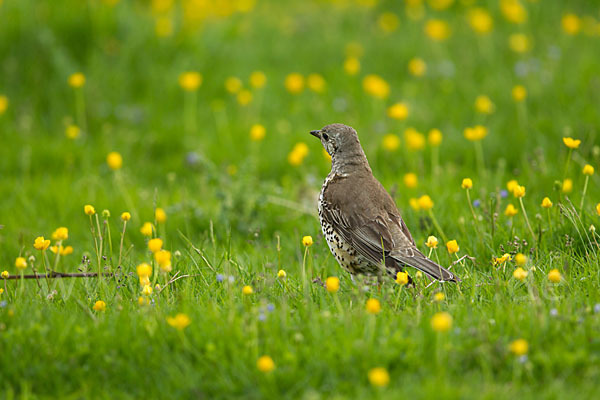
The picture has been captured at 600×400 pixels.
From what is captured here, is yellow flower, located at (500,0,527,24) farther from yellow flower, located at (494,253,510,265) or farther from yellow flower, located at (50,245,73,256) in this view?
yellow flower, located at (50,245,73,256)

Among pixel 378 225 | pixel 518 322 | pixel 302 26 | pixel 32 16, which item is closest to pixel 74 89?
pixel 32 16

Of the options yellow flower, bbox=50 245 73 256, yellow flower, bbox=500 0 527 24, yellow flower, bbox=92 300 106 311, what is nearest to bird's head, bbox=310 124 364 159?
yellow flower, bbox=50 245 73 256

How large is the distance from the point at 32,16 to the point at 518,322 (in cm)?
873

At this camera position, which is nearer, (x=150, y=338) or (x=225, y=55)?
(x=150, y=338)

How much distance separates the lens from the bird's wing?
4984 mm

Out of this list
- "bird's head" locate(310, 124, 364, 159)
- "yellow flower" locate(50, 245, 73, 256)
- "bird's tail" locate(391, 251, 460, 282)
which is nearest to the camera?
"bird's tail" locate(391, 251, 460, 282)

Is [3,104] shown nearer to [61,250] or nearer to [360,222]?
[61,250]

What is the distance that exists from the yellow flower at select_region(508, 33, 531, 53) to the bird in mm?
5258

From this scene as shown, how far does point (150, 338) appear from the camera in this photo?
13.3 feet

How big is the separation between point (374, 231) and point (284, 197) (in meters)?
2.41

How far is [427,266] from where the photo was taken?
4691 millimetres

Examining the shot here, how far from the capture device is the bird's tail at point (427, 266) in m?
4.54

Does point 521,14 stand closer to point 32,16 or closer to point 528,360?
point 32,16

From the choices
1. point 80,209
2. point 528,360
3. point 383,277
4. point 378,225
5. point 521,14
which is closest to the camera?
point 528,360
